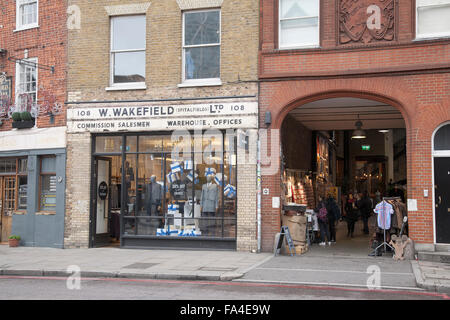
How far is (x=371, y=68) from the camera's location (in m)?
14.0

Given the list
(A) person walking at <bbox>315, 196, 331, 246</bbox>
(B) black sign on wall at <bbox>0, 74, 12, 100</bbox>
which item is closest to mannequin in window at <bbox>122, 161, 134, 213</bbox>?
(B) black sign on wall at <bbox>0, 74, 12, 100</bbox>

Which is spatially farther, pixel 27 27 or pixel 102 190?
pixel 27 27

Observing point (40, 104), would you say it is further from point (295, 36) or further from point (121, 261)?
point (295, 36)

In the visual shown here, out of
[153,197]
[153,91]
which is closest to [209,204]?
[153,197]

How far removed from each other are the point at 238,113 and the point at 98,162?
5.34 meters

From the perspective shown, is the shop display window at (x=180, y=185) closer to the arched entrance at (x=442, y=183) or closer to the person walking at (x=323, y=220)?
the person walking at (x=323, y=220)

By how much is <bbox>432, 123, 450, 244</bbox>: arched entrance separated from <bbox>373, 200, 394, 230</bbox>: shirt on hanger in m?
1.20

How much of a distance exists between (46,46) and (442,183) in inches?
543

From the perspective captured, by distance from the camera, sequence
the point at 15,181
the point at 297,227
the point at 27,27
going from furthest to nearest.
A: the point at 15,181 → the point at 27,27 → the point at 297,227

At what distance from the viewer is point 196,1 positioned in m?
15.5

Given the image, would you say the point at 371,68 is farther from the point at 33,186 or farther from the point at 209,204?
the point at 33,186

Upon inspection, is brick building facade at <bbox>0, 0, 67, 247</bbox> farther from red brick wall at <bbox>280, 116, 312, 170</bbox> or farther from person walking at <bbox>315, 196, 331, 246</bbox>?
person walking at <bbox>315, 196, 331, 246</bbox>

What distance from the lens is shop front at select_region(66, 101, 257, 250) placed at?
49.4 ft
